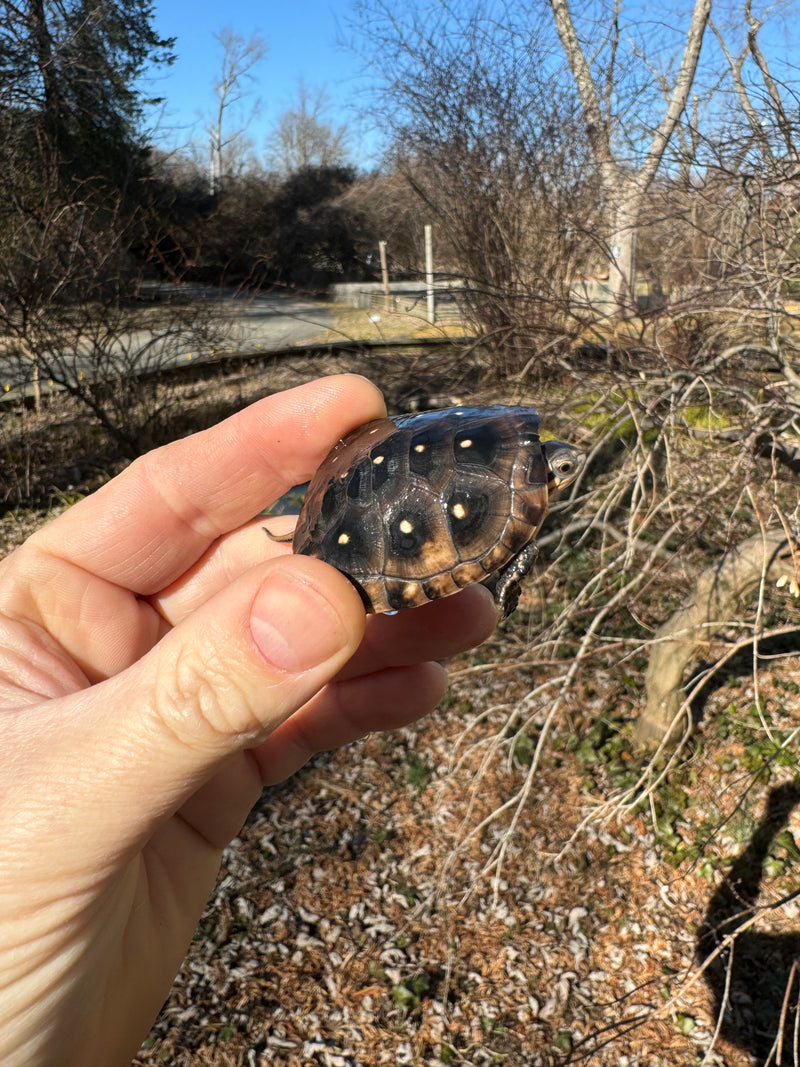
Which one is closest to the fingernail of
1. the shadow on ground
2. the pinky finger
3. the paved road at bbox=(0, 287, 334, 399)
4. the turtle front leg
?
the turtle front leg

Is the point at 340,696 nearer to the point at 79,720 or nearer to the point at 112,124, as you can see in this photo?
the point at 79,720

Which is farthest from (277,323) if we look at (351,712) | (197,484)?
(351,712)

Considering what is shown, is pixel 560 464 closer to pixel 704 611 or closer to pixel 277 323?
pixel 704 611

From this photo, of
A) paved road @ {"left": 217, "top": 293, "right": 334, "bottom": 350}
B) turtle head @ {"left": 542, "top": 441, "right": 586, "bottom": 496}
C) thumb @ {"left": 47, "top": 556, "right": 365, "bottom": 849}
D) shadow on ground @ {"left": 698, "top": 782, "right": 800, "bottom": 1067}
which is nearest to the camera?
thumb @ {"left": 47, "top": 556, "right": 365, "bottom": 849}

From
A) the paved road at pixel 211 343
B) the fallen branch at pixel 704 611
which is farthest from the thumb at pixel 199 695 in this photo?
the paved road at pixel 211 343

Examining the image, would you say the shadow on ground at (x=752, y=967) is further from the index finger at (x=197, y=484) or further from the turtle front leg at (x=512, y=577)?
the index finger at (x=197, y=484)

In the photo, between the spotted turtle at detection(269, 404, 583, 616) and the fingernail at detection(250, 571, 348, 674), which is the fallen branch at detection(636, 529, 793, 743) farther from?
the fingernail at detection(250, 571, 348, 674)
